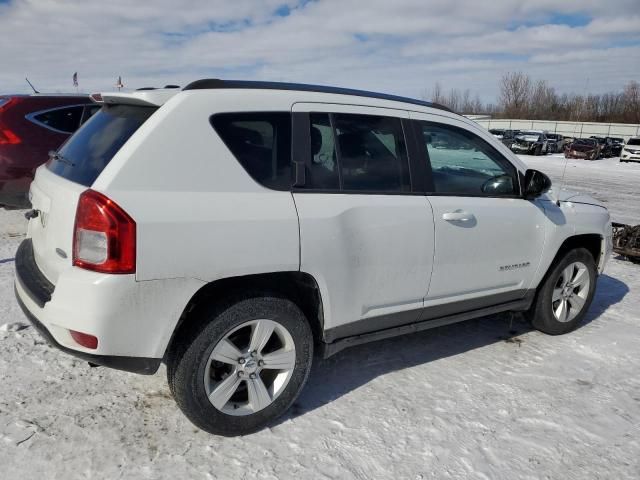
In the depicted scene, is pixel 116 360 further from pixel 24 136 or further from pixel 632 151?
pixel 632 151

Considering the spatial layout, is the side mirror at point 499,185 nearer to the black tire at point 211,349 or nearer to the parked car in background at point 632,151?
the black tire at point 211,349

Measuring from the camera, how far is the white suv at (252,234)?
235 centimetres

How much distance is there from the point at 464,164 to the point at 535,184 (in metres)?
0.55

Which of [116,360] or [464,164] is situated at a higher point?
[464,164]

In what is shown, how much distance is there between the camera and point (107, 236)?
2254mm

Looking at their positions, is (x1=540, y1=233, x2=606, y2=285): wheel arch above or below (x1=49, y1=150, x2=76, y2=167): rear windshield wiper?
below

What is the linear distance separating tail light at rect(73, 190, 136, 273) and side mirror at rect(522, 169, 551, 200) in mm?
2859

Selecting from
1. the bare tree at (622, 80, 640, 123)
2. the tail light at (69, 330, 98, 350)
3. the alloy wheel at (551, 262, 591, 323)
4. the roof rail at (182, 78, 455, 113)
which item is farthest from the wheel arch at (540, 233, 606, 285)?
the bare tree at (622, 80, 640, 123)

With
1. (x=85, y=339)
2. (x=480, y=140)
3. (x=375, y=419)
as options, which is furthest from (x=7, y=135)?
(x=375, y=419)

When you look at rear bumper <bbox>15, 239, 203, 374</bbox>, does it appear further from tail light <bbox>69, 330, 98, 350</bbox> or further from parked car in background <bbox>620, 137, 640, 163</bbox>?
parked car in background <bbox>620, 137, 640, 163</bbox>

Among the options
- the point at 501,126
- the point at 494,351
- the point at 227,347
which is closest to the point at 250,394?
the point at 227,347

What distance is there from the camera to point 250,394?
2.79 m

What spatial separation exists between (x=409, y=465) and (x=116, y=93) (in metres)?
2.57

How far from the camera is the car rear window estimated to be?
2539 millimetres
